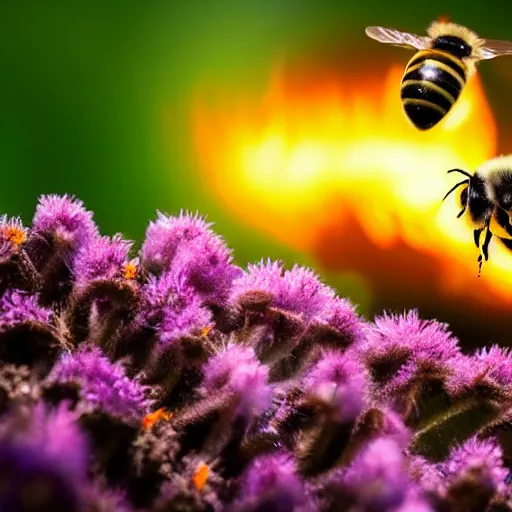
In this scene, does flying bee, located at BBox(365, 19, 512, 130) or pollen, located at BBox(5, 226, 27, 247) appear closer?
pollen, located at BBox(5, 226, 27, 247)

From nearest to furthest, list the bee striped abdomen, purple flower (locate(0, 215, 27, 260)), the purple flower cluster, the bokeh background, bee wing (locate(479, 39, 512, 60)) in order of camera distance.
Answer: the purple flower cluster < purple flower (locate(0, 215, 27, 260)) < the bee striped abdomen < bee wing (locate(479, 39, 512, 60)) < the bokeh background

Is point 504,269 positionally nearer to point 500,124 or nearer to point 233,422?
point 500,124

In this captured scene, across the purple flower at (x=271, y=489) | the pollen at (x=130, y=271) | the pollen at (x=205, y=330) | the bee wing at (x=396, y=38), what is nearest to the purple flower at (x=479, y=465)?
the purple flower at (x=271, y=489)

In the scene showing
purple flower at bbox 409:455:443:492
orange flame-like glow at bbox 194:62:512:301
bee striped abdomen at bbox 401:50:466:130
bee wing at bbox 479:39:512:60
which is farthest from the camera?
orange flame-like glow at bbox 194:62:512:301

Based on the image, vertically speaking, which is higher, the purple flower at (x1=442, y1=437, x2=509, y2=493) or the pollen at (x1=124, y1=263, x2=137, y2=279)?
the pollen at (x1=124, y1=263, x2=137, y2=279)

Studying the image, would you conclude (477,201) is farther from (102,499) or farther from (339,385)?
(102,499)

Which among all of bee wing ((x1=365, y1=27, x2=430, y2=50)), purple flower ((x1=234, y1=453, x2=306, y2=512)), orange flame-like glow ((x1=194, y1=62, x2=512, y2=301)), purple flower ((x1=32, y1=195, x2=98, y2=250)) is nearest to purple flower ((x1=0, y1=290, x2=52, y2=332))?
purple flower ((x1=32, y1=195, x2=98, y2=250))

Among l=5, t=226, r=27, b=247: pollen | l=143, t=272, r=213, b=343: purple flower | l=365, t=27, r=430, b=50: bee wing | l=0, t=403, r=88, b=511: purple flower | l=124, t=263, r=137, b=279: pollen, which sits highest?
l=365, t=27, r=430, b=50: bee wing

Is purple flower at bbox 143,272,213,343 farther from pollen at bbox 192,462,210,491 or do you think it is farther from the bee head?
the bee head
